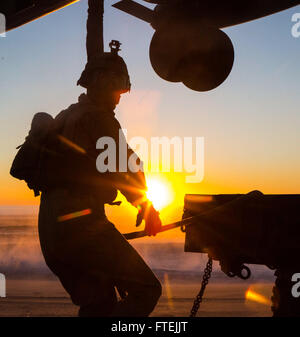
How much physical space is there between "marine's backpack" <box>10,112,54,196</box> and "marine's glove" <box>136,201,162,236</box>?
57 cm

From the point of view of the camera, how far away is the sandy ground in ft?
44.0

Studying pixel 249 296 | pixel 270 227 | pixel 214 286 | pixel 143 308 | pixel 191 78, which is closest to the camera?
pixel 143 308

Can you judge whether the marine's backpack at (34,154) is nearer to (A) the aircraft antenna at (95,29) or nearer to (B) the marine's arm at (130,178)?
(B) the marine's arm at (130,178)

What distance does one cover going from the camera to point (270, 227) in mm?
2951

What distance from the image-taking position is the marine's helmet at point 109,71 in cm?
284

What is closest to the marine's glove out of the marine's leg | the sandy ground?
the marine's leg

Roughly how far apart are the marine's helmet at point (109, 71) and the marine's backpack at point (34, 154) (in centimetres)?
33

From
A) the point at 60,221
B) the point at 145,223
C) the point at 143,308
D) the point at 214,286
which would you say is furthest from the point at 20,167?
the point at 214,286

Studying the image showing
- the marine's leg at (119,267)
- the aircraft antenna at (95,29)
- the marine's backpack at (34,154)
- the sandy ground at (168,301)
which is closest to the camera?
the marine's leg at (119,267)

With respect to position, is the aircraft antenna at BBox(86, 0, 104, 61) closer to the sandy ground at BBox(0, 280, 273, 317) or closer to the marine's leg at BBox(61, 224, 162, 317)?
the marine's leg at BBox(61, 224, 162, 317)

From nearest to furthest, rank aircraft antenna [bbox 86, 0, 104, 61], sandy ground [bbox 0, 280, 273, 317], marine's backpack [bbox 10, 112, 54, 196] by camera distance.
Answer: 1. marine's backpack [bbox 10, 112, 54, 196]
2. aircraft antenna [bbox 86, 0, 104, 61]
3. sandy ground [bbox 0, 280, 273, 317]

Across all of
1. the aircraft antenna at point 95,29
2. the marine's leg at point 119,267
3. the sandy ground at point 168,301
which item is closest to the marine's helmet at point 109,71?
the aircraft antenna at point 95,29
